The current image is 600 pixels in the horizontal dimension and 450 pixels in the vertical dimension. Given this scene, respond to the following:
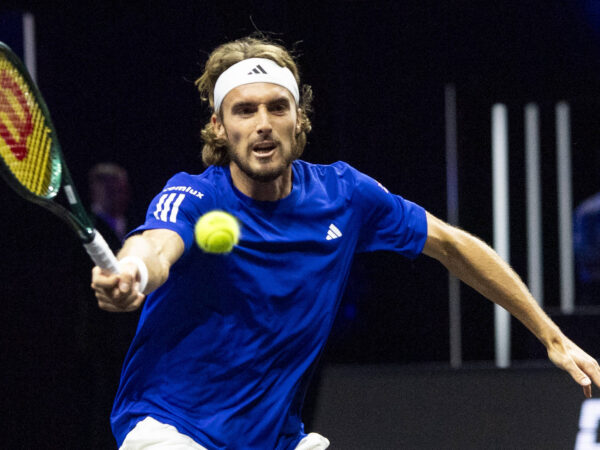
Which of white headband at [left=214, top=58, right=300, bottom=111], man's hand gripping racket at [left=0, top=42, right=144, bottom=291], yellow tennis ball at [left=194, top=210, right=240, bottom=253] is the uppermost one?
white headband at [left=214, top=58, right=300, bottom=111]

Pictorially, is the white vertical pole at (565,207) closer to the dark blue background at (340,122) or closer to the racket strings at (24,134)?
the dark blue background at (340,122)

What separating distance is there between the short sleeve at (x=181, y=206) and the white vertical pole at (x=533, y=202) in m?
4.78

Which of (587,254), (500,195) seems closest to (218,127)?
(500,195)

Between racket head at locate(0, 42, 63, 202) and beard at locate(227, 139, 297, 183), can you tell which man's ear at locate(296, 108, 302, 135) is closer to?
beard at locate(227, 139, 297, 183)

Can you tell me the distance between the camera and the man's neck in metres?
2.52

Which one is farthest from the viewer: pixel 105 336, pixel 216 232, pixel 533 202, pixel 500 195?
pixel 533 202

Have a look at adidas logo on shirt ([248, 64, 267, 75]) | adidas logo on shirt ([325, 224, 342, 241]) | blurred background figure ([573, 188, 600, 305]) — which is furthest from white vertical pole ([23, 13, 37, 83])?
blurred background figure ([573, 188, 600, 305])

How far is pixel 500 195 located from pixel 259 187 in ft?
14.6

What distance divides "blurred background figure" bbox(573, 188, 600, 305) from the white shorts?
5.59 metres

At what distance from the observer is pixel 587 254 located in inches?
295

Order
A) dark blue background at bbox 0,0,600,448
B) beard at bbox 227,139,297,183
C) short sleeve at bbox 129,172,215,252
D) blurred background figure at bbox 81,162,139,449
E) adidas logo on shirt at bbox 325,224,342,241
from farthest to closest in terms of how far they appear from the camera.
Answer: dark blue background at bbox 0,0,600,448 < blurred background figure at bbox 81,162,139,449 < adidas logo on shirt at bbox 325,224,342,241 < beard at bbox 227,139,297,183 < short sleeve at bbox 129,172,215,252

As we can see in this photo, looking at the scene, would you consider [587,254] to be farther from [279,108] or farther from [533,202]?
[279,108]

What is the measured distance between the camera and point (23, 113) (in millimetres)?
2012

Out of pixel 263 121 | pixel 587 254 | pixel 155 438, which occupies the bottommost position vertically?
pixel 155 438
